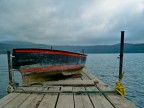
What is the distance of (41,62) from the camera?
28.2ft

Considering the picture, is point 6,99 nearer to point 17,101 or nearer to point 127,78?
point 17,101

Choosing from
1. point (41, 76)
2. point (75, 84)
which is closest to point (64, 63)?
point (41, 76)

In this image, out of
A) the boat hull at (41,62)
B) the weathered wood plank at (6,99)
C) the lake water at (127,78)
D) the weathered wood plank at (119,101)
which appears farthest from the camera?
the lake water at (127,78)

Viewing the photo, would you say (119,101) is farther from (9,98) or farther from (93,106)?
(9,98)

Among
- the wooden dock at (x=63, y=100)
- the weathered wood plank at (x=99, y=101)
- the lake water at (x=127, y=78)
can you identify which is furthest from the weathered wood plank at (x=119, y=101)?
the lake water at (x=127, y=78)

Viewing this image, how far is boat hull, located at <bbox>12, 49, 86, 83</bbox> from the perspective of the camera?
7.97 metres

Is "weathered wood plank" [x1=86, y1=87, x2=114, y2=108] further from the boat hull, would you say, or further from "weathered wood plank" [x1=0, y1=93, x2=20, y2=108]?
the boat hull

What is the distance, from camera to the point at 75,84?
766 centimetres

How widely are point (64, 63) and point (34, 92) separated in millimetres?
3832

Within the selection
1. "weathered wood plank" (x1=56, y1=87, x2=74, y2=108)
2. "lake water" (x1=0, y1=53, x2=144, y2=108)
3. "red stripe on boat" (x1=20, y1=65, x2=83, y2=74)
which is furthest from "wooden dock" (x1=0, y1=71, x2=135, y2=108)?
"lake water" (x1=0, y1=53, x2=144, y2=108)

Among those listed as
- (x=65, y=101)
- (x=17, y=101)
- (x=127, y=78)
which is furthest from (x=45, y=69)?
(x=127, y=78)

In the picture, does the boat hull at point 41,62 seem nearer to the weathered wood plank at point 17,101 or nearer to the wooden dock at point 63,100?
the wooden dock at point 63,100

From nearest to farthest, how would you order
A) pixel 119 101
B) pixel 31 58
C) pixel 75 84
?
pixel 119 101 → pixel 75 84 → pixel 31 58

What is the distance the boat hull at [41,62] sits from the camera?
314 inches
